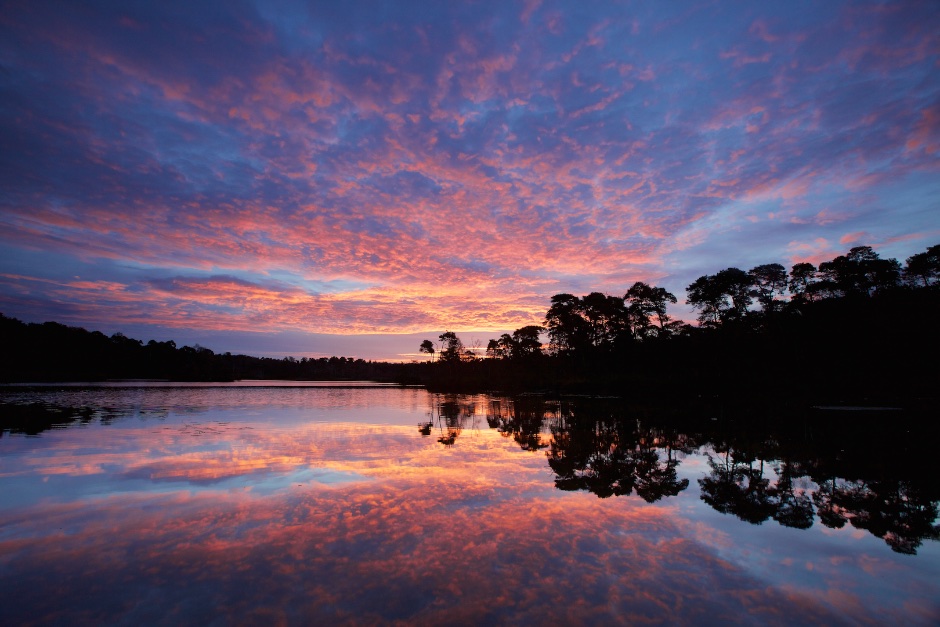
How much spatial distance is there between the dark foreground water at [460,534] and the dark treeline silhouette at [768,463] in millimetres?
103

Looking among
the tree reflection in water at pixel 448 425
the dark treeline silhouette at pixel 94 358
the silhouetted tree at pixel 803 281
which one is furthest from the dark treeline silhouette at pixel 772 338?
the dark treeline silhouette at pixel 94 358

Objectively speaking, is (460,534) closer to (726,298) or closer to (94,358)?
(726,298)

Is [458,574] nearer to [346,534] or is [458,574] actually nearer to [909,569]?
[346,534]

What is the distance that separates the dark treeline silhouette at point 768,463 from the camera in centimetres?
870

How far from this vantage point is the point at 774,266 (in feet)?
152

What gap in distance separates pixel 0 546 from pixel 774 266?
58225 mm

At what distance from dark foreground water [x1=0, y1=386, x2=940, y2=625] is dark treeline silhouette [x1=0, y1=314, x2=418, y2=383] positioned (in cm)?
8918

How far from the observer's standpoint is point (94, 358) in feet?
316

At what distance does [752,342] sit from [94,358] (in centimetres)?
12844

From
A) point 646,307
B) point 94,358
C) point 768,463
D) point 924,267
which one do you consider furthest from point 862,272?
point 94,358

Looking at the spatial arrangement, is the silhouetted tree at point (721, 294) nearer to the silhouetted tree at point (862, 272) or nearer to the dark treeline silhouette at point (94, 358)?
the silhouetted tree at point (862, 272)

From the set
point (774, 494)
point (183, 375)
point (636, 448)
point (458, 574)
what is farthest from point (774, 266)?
point (183, 375)

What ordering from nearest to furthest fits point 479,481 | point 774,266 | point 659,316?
point 479,481 → point 774,266 → point 659,316

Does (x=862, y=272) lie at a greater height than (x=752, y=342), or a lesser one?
greater
